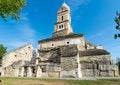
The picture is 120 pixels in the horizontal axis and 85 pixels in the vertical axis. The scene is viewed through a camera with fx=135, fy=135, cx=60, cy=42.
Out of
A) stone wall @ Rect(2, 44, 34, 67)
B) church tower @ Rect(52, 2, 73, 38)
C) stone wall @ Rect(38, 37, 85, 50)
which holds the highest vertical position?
church tower @ Rect(52, 2, 73, 38)

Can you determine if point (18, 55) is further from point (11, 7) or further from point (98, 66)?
point (11, 7)

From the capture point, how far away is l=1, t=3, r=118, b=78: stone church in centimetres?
3234

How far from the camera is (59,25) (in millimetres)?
50531

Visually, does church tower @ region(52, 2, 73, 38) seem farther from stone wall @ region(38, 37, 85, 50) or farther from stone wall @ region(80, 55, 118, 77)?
stone wall @ region(80, 55, 118, 77)

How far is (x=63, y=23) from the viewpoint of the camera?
163ft

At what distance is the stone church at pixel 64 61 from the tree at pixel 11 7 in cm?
2108

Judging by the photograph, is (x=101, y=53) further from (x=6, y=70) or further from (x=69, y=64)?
(x=6, y=70)

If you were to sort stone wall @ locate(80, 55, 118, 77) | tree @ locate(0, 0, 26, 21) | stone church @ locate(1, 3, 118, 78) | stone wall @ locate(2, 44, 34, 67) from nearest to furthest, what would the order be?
tree @ locate(0, 0, 26, 21)
stone wall @ locate(80, 55, 118, 77)
stone church @ locate(1, 3, 118, 78)
stone wall @ locate(2, 44, 34, 67)

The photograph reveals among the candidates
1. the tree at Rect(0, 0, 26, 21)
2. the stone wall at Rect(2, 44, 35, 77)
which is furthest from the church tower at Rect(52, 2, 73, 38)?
the tree at Rect(0, 0, 26, 21)

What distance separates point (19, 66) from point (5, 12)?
27719 mm

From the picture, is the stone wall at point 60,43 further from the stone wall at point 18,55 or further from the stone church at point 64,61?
the stone wall at point 18,55

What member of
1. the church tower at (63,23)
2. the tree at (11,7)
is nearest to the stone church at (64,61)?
the church tower at (63,23)

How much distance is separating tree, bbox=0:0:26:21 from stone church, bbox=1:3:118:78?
21077 millimetres

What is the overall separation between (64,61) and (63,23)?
18855mm
